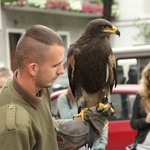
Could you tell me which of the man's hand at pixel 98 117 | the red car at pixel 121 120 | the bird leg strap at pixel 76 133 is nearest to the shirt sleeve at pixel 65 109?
the red car at pixel 121 120

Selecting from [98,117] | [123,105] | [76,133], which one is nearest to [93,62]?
[98,117]

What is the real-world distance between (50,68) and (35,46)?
12 cm

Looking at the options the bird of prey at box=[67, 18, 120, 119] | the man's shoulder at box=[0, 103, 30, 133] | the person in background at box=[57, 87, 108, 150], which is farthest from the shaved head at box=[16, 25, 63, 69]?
the person in background at box=[57, 87, 108, 150]

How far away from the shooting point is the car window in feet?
17.6

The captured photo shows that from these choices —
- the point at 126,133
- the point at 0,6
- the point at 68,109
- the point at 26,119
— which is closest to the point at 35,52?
the point at 26,119

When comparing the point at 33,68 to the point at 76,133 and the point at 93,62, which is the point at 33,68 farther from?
the point at 93,62

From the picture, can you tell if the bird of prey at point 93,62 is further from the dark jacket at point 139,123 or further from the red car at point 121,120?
the red car at point 121,120

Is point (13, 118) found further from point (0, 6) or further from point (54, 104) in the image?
point (0, 6)

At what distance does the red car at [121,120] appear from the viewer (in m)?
5.28

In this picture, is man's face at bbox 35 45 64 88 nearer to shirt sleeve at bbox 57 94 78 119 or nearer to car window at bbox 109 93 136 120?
shirt sleeve at bbox 57 94 78 119

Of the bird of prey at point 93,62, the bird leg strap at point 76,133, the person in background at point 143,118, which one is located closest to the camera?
the bird leg strap at point 76,133

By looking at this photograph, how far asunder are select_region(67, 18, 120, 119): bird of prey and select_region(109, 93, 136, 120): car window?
1611 mm

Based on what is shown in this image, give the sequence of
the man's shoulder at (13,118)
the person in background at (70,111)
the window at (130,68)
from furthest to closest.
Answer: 1. the window at (130,68)
2. the person in background at (70,111)
3. the man's shoulder at (13,118)

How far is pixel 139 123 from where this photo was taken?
13.5 ft
